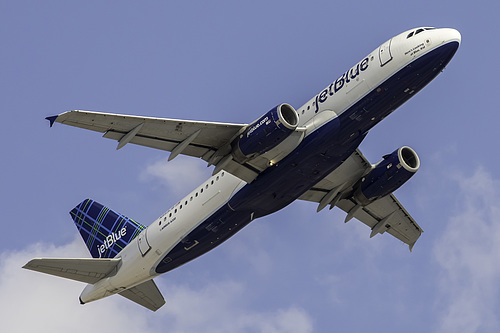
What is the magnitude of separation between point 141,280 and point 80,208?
26.5 feet

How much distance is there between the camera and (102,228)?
48406mm

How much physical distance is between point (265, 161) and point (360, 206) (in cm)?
839

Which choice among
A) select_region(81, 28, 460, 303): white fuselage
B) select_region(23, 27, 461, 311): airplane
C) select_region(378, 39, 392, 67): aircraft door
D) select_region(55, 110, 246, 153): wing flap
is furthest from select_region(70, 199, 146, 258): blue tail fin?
select_region(378, 39, 392, 67): aircraft door

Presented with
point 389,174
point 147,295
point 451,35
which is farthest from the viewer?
point 147,295

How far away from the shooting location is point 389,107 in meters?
37.5

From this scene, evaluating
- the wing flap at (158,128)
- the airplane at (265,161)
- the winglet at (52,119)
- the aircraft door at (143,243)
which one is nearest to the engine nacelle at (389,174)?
the airplane at (265,161)

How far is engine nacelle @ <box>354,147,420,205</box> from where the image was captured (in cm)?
4203

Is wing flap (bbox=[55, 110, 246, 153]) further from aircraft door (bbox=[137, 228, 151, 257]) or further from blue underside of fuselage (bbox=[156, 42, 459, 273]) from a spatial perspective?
aircraft door (bbox=[137, 228, 151, 257])

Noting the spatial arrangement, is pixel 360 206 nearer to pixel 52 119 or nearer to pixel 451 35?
pixel 451 35

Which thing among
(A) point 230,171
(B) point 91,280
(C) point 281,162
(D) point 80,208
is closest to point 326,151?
(C) point 281,162

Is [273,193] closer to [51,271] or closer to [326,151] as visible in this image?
[326,151]

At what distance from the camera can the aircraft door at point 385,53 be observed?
36875 mm

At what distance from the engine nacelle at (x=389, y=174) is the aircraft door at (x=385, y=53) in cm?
668

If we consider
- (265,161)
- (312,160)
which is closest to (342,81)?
(312,160)
